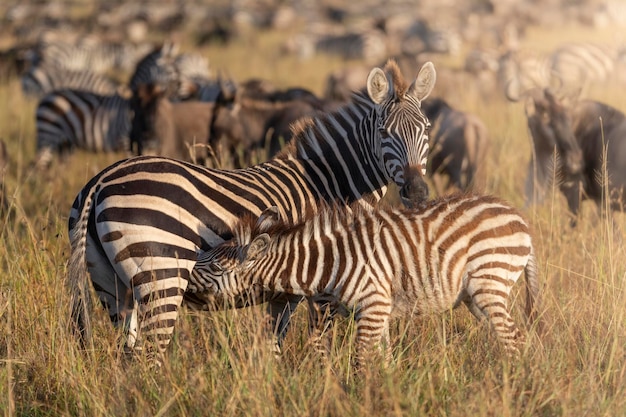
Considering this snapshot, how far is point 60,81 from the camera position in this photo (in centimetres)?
2012

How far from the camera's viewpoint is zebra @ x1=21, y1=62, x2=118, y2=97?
65.3ft

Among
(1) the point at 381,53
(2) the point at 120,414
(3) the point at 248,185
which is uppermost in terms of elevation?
(1) the point at 381,53

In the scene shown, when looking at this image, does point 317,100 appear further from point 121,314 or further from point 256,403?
point 256,403

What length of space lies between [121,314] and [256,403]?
4.28ft

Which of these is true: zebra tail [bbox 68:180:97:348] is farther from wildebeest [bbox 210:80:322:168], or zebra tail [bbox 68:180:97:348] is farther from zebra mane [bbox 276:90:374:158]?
wildebeest [bbox 210:80:322:168]

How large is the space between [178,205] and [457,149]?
19.9ft

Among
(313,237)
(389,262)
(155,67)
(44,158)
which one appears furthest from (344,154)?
(155,67)

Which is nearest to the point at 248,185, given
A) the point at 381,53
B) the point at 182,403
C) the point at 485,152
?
the point at 182,403

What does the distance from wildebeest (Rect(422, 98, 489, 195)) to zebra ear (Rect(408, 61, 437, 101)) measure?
4.20 meters

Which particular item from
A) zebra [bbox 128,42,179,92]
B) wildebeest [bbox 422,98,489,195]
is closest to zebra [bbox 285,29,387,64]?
zebra [bbox 128,42,179,92]

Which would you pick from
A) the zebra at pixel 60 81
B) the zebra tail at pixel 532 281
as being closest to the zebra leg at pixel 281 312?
the zebra tail at pixel 532 281

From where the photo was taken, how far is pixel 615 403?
13.2 feet

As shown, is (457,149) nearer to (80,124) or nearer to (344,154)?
(344,154)

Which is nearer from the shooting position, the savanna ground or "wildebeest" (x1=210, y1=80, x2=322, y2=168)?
the savanna ground
